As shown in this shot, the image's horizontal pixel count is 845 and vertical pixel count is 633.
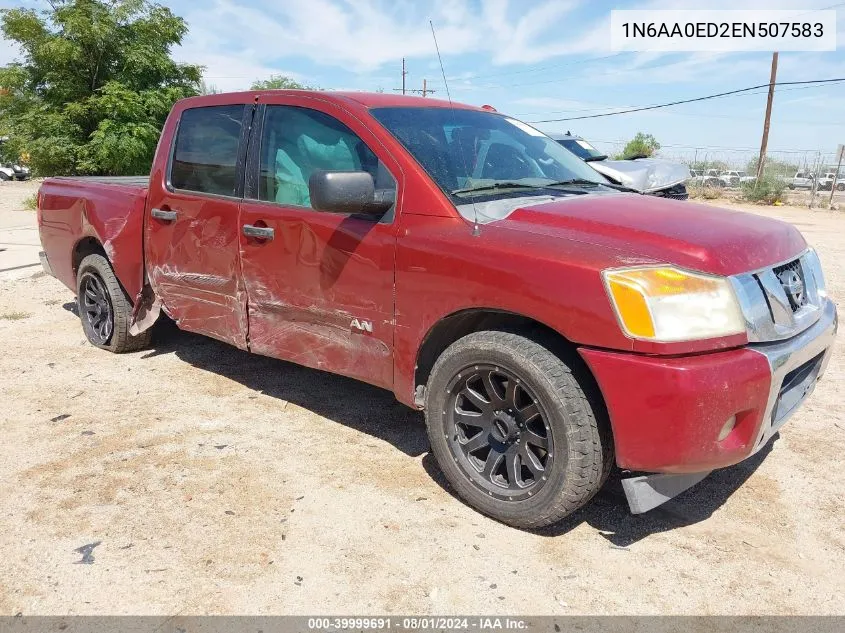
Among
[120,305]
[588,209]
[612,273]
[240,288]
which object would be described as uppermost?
[588,209]

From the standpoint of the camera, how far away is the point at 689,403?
93.1 inches

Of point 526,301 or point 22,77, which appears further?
point 22,77

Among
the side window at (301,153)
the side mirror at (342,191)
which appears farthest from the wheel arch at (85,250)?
the side mirror at (342,191)

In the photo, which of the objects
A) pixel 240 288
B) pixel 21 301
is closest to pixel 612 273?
pixel 240 288

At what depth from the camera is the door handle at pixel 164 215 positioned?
433 centimetres

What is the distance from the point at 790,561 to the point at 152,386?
3.91 m

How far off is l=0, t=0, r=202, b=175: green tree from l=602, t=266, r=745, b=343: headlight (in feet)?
55.6

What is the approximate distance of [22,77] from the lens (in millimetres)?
17750

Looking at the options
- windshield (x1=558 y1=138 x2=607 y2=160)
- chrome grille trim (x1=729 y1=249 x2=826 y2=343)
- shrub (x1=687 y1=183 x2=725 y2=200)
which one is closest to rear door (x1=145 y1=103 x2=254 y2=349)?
chrome grille trim (x1=729 y1=249 x2=826 y2=343)

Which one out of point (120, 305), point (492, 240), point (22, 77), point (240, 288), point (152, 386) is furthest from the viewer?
point (22, 77)

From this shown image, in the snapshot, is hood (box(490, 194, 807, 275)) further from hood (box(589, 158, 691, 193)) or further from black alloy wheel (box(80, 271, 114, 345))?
hood (box(589, 158, 691, 193))

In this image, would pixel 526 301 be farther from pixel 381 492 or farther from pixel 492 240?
pixel 381 492

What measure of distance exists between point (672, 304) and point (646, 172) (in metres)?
7.37

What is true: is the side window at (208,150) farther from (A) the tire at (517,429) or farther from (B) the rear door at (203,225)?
(A) the tire at (517,429)
